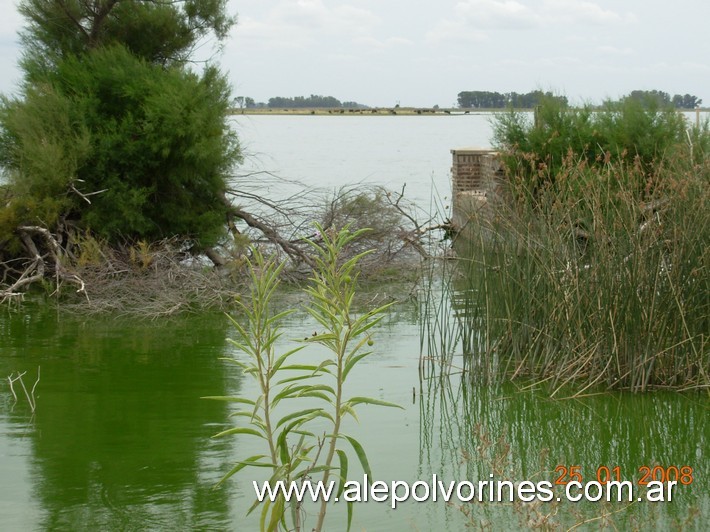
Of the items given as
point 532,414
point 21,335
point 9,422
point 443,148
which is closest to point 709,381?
point 532,414

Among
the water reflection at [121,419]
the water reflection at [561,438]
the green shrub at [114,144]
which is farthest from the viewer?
the green shrub at [114,144]

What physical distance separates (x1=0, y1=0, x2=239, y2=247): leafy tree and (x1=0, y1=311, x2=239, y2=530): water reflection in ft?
3.88

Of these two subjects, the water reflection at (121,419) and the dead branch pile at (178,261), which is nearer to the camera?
the water reflection at (121,419)

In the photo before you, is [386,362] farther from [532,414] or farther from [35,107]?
[35,107]

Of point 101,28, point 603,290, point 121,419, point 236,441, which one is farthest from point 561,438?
point 101,28

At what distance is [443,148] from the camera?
3972 cm

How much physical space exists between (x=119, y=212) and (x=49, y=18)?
2086 millimetres

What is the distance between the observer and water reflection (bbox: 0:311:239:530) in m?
4.09

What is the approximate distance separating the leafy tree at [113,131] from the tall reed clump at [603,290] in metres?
3.61

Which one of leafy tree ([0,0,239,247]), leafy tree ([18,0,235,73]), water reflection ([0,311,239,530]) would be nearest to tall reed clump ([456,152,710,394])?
water reflection ([0,311,239,530])

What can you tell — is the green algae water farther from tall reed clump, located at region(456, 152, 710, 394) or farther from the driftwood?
the driftwood

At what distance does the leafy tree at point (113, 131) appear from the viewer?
8.52 meters

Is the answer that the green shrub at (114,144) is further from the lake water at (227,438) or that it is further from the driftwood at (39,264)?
the lake water at (227,438)

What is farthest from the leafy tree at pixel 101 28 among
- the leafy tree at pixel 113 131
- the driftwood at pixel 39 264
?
the driftwood at pixel 39 264
